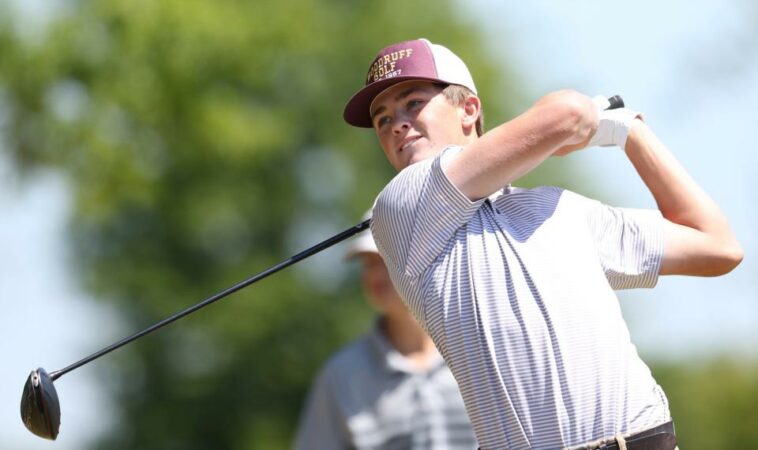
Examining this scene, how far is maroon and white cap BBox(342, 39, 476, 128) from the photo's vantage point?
4273 millimetres

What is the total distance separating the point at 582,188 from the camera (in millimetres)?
19484

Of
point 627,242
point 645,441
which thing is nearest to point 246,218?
point 627,242

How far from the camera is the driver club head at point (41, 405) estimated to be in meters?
4.35

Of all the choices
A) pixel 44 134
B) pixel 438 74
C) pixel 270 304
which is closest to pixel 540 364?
pixel 438 74

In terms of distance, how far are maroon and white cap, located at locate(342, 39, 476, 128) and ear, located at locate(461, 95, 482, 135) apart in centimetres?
4

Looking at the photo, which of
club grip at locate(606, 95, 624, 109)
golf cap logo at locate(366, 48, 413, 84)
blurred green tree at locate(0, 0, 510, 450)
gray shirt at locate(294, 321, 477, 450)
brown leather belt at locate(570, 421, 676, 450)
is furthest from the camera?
blurred green tree at locate(0, 0, 510, 450)

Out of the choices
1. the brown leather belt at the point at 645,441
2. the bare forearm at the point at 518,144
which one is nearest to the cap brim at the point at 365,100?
the bare forearm at the point at 518,144

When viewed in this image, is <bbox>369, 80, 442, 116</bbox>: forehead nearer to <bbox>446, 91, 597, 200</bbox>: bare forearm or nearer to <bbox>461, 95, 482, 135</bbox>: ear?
Answer: <bbox>461, 95, 482, 135</bbox>: ear

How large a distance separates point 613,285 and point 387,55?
943 millimetres

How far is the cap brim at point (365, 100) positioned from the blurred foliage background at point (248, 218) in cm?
1287

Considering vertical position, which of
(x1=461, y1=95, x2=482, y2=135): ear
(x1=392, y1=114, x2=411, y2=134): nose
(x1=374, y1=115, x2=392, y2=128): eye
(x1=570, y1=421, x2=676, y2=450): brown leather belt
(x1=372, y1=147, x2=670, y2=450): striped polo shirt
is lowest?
(x1=570, y1=421, x2=676, y2=450): brown leather belt

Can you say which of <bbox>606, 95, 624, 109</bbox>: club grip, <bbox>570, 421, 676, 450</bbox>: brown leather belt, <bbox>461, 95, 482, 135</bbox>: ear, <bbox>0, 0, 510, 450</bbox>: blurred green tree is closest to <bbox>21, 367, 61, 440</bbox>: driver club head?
<bbox>461, 95, 482, 135</bbox>: ear

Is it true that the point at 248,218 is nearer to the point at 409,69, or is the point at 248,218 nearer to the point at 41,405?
the point at 41,405

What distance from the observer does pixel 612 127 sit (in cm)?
421
